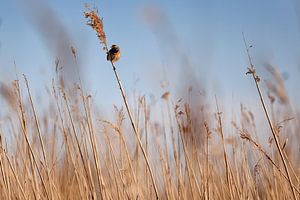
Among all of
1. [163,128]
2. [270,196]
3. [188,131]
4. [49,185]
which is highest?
[163,128]

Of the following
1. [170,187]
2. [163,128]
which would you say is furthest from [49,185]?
[163,128]

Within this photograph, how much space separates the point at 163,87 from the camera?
6.91 feet

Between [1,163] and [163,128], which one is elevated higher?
[163,128]

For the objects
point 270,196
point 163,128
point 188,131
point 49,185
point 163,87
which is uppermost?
point 163,87

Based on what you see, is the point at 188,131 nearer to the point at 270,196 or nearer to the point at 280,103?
the point at 270,196

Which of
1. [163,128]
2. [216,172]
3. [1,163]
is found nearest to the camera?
[1,163]

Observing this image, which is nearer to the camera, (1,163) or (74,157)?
(1,163)

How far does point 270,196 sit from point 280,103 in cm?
63

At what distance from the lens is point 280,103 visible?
243 cm

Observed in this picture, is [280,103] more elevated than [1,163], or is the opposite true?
[280,103]

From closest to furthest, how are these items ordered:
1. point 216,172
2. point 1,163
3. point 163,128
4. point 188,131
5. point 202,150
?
point 1,163
point 188,131
point 202,150
point 163,128
point 216,172

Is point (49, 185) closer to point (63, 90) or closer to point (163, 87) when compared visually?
point (63, 90)

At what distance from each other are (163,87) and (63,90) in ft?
2.07

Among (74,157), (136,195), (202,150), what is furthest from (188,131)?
(74,157)
